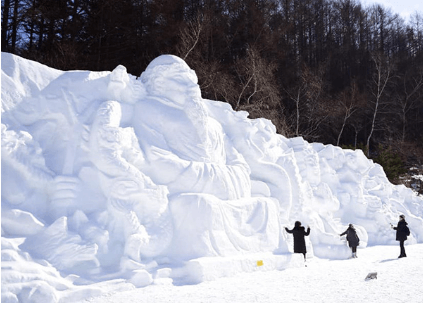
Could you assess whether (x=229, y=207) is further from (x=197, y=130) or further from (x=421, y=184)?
(x=421, y=184)

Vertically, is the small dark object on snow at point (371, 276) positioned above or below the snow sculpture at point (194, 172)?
below

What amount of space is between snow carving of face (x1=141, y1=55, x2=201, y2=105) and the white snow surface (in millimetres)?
18

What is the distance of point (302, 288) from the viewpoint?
19.5 ft

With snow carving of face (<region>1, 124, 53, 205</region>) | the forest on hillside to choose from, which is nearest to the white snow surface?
snow carving of face (<region>1, 124, 53, 205</region>)

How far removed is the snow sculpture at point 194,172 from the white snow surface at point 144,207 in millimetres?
21

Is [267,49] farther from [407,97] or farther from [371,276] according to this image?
[371,276]

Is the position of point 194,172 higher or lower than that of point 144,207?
higher

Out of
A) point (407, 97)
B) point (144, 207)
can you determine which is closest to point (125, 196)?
point (144, 207)

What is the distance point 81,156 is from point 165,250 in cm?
182

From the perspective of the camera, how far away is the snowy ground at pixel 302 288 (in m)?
5.25

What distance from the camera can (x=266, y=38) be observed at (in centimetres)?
2042

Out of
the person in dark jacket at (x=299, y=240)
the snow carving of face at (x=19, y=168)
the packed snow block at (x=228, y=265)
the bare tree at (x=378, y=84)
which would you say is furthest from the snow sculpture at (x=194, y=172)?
the bare tree at (x=378, y=84)

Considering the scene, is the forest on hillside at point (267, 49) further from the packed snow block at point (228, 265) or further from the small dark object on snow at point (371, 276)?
the small dark object on snow at point (371, 276)

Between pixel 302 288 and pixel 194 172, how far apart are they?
245 centimetres
